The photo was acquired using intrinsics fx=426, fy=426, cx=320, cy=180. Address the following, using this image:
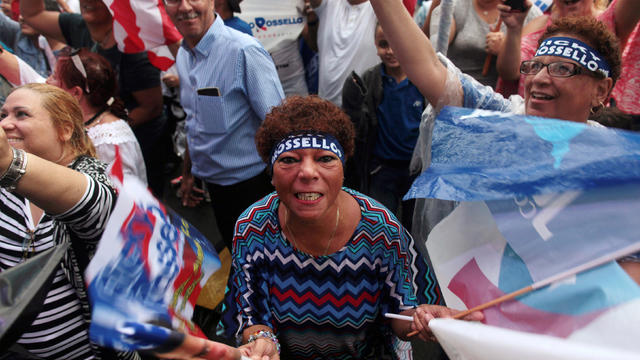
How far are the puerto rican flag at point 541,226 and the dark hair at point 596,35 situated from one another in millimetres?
567

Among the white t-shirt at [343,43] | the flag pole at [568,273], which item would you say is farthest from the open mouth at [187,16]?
the flag pole at [568,273]

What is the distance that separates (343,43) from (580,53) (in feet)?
7.04

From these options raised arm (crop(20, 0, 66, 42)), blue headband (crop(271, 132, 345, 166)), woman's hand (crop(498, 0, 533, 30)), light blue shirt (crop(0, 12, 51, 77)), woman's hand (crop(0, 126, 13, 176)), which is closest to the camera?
woman's hand (crop(0, 126, 13, 176))

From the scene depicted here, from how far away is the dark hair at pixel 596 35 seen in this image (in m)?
1.59

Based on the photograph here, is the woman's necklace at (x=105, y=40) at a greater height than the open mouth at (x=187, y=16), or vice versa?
the open mouth at (x=187, y=16)

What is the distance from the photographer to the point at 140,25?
289 cm

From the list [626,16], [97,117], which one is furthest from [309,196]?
[626,16]

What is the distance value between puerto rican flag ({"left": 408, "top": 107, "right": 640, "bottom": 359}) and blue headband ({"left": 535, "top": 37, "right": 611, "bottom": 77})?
471 mm

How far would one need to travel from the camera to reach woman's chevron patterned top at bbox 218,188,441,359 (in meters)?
1.74

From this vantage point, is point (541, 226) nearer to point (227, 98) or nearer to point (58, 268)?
point (58, 268)

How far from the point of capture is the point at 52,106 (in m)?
1.93

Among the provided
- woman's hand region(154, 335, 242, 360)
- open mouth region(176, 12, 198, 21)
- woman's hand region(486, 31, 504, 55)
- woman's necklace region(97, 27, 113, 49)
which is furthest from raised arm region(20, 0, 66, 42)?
woman's hand region(154, 335, 242, 360)

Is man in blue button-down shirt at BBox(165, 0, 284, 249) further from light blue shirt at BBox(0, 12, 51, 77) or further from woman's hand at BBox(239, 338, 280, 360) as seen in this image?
light blue shirt at BBox(0, 12, 51, 77)

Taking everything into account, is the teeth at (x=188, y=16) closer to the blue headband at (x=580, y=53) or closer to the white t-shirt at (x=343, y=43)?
the white t-shirt at (x=343, y=43)
